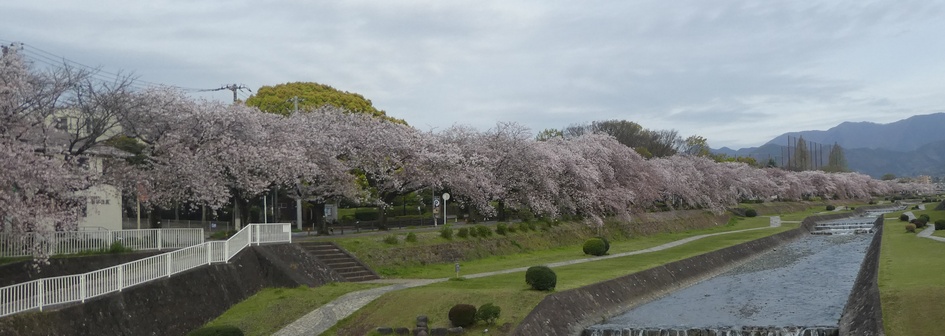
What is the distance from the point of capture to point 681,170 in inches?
3620

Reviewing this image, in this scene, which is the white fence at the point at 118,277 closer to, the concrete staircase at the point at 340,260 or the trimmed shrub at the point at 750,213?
the concrete staircase at the point at 340,260

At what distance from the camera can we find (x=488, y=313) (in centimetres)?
2566

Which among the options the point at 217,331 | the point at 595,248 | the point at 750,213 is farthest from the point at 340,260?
the point at 750,213

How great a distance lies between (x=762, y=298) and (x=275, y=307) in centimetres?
2219

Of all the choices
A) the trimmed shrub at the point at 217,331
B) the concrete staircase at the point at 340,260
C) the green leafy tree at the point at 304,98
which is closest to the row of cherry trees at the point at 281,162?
the concrete staircase at the point at 340,260

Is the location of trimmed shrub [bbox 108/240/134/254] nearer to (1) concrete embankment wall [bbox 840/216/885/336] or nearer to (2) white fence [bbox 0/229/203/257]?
(2) white fence [bbox 0/229/203/257]

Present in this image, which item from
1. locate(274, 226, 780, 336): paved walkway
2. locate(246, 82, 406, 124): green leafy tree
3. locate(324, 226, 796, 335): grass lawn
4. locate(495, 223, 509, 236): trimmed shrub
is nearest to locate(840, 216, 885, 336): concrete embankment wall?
locate(324, 226, 796, 335): grass lawn

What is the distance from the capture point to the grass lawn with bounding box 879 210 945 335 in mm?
21641

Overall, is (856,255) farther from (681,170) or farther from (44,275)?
(44,275)

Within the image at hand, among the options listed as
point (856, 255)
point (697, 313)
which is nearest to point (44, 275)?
point (697, 313)

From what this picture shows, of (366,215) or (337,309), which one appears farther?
(366,215)

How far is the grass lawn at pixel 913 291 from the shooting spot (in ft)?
71.0

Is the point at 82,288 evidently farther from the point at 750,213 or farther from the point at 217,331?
the point at 750,213

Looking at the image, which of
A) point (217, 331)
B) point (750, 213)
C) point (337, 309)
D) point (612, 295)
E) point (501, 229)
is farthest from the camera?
point (750, 213)
